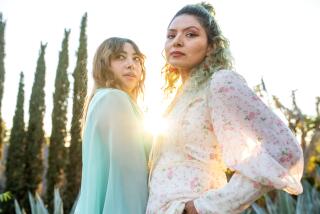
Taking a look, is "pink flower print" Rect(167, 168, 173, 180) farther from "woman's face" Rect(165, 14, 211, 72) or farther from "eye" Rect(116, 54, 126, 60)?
"eye" Rect(116, 54, 126, 60)

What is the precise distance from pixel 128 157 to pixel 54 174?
1759 centimetres

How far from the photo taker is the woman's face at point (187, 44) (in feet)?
6.16

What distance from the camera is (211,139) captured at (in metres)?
1.78

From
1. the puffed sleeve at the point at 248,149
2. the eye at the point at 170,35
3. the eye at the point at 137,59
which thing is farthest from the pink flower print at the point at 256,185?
the eye at the point at 137,59

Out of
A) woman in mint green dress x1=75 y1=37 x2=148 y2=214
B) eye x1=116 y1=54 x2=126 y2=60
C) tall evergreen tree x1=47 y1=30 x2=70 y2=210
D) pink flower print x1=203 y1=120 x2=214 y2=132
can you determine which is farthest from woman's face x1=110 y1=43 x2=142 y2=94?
tall evergreen tree x1=47 y1=30 x2=70 y2=210

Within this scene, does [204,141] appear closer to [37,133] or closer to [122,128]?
[122,128]

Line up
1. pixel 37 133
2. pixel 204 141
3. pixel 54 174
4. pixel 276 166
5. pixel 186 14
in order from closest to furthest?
pixel 276 166 → pixel 204 141 → pixel 186 14 → pixel 54 174 → pixel 37 133

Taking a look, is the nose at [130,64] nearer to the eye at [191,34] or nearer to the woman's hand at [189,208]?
the eye at [191,34]

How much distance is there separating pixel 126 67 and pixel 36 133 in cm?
1869

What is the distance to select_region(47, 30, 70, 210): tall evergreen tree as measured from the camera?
62.2ft

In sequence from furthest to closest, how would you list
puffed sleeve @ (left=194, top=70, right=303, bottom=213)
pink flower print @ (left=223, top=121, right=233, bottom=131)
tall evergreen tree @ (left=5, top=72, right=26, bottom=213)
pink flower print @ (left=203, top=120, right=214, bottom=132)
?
tall evergreen tree @ (left=5, top=72, right=26, bottom=213), pink flower print @ (left=203, top=120, right=214, bottom=132), pink flower print @ (left=223, top=121, right=233, bottom=131), puffed sleeve @ (left=194, top=70, right=303, bottom=213)

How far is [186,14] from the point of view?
1.94 metres

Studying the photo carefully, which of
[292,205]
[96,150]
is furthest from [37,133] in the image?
[96,150]

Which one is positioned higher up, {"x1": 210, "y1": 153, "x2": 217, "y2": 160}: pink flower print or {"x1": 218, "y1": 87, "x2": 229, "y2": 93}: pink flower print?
{"x1": 218, "y1": 87, "x2": 229, "y2": 93}: pink flower print
